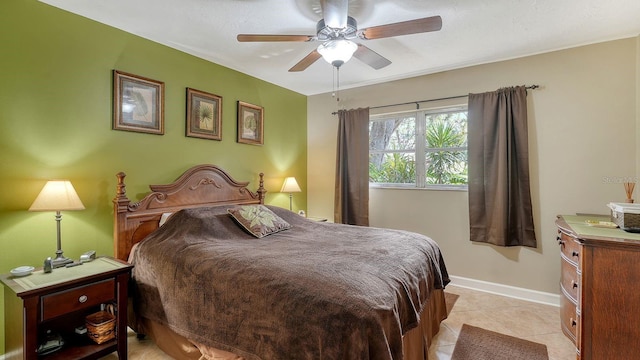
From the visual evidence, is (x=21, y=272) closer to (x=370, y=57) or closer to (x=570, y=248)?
(x=370, y=57)

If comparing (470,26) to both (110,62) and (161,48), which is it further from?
(110,62)

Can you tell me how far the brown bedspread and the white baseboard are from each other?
1.32 m

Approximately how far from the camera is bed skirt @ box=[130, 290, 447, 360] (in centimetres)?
167

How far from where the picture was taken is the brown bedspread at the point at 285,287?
4.23 ft

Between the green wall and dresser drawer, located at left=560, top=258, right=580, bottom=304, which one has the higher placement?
the green wall

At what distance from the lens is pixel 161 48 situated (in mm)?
2795

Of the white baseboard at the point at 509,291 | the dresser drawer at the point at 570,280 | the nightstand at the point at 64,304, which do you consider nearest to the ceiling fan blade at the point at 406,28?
the dresser drawer at the point at 570,280

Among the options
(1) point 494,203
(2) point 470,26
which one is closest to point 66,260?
(2) point 470,26

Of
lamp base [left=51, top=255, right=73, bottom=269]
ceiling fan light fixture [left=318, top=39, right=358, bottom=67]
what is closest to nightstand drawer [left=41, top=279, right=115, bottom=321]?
lamp base [left=51, top=255, right=73, bottom=269]

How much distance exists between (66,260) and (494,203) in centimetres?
379

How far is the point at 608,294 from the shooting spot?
1.80 m

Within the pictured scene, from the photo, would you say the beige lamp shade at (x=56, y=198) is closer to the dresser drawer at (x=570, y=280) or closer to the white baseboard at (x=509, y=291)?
the dresser drawer at (x=570, y=280)

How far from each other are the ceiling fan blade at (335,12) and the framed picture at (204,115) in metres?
1.72

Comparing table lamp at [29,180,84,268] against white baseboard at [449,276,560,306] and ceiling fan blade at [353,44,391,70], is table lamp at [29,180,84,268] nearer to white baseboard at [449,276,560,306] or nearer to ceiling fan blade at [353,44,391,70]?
ceiling fan blade at [353,44,391,70]
